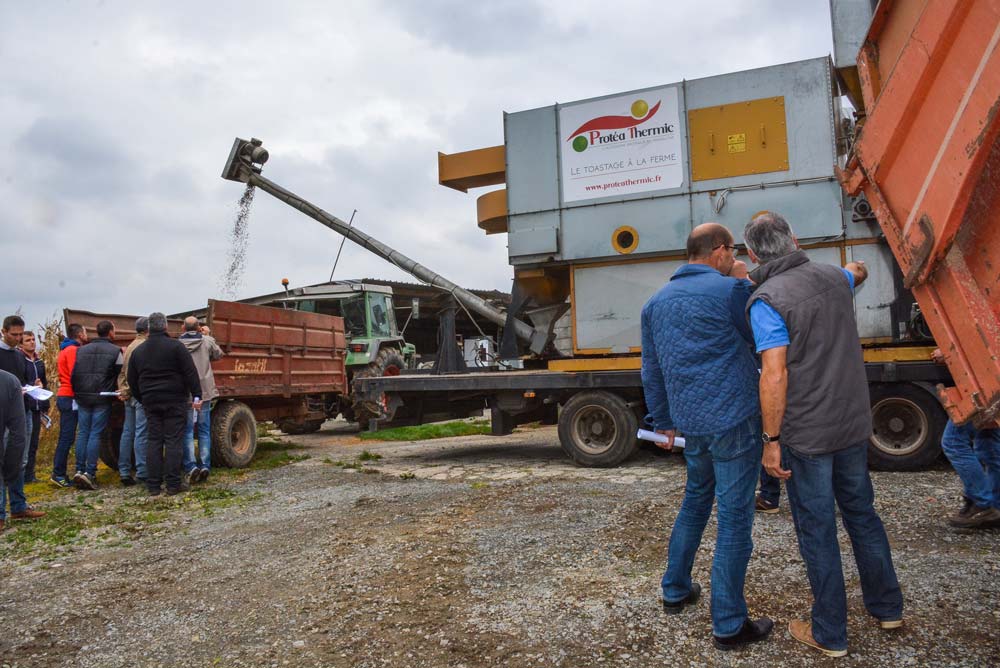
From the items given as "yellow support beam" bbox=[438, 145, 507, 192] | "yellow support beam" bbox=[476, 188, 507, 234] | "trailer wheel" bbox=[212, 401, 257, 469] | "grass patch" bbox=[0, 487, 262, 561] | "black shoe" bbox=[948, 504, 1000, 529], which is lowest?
"grass patch" bbox=[0, 487, 262, 561]

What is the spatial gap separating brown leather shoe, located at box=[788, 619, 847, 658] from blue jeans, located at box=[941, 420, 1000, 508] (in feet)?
6.13

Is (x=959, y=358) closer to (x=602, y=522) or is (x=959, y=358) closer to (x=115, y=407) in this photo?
(x=602, y=522)

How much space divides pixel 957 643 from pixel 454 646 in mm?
1883

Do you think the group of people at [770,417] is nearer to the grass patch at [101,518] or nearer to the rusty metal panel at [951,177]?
the rusty metal panel at [951,177]

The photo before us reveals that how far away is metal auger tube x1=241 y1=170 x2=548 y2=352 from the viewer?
1047 centimetres

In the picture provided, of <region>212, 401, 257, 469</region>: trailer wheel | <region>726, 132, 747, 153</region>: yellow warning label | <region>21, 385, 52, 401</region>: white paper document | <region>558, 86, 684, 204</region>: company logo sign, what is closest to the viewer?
<region>21, 385, 52, 401</region>: white paper document

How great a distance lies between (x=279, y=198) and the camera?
13133mm

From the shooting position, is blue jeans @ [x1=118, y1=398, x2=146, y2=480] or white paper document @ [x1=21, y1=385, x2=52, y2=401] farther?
blue jeans @ [x1=118, y1=398, x2=146, y2=480]

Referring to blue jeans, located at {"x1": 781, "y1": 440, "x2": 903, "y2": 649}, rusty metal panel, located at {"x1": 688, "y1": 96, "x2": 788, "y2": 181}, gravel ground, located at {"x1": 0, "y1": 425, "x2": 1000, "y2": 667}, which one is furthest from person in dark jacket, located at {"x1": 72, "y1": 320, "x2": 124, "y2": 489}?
blue jeans, located at {"x1": 781, "y1": 440, "x2": 903, "y2": 649}

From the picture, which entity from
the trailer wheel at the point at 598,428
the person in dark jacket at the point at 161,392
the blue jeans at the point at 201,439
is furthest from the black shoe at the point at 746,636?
the blue jeans at the point at 201,439

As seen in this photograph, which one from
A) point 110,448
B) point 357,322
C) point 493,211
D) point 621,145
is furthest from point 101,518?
point 357,322

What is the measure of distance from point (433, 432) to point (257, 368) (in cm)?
405

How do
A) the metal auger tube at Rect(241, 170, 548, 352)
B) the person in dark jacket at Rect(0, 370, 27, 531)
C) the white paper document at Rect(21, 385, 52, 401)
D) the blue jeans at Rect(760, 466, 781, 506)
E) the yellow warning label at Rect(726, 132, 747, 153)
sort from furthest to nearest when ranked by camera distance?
the metal auger tube at Rect(241, 170, 548, 352), the yellow warning label at Rect(726, 132, 747, 153), the white paper document at Rect(21, 385, 52, 401), the person in dark jacket at Rect(0, 370, 27, 531), the blue jeans at Rect(760, 466, 781, 506)

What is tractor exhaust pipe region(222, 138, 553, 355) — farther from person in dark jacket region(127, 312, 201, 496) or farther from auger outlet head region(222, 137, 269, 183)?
person in dark jacket region(127, 312, 201, 496)
